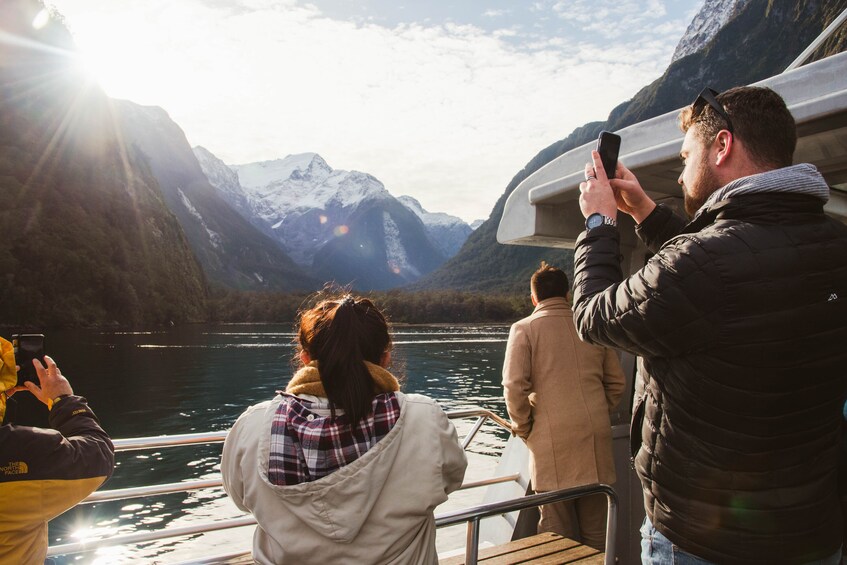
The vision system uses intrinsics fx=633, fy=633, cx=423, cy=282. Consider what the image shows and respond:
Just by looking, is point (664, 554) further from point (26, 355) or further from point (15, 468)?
point (26, 355)

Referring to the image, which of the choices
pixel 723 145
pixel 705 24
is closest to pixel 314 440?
pixel 723 145

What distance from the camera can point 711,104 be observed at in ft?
5.07

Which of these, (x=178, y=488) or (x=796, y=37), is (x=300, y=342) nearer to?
(x=178, y=488)

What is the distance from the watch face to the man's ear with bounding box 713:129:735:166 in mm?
304

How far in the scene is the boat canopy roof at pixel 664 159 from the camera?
2.45 metres

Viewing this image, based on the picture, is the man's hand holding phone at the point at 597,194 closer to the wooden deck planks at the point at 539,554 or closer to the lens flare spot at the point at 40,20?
the wooden deck planks at the point at 539,554

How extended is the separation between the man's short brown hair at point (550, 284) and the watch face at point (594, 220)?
1.88 metres

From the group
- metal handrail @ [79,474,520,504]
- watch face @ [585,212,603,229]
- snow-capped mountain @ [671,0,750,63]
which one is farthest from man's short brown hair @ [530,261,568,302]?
snow-capped mountain @ [671,0,750,63]

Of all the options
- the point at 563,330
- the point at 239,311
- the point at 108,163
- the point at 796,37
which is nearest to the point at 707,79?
the point at 796,37

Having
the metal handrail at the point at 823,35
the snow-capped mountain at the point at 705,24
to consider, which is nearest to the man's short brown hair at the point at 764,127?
the metal handrail at the point at 823,35

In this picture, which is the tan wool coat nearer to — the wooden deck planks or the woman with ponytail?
the wooden deck planks

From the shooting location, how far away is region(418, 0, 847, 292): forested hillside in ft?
347

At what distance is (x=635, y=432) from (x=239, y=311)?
117 meters

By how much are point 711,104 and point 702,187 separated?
0.20m
